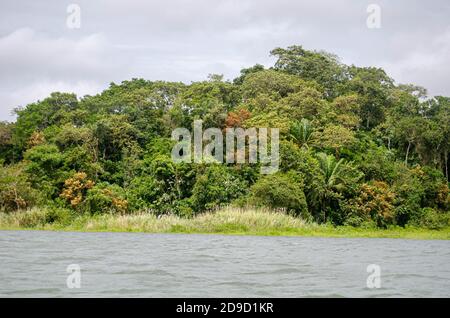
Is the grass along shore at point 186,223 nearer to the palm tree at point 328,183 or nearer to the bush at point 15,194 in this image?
the bush at point 15,194

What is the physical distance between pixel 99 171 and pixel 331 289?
2951 cm

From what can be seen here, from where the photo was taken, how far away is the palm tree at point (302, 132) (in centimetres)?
3769

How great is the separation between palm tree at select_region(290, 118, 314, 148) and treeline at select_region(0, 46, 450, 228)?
10cm

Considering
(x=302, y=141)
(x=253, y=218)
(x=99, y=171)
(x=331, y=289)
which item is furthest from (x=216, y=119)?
(x=331, y=289)

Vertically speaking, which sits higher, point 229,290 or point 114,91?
point 114,91

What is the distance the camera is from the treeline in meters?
33.0

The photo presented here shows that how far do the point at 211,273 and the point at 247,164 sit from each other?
24262 mm

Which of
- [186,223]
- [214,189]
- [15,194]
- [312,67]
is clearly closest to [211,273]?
[186,223]

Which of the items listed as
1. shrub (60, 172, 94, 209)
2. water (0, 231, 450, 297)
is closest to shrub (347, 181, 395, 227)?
shrub (60, 172, 94, 209)

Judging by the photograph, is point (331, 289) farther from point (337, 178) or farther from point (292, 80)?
point (292, 80)

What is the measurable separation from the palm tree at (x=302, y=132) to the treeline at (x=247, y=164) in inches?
3.9

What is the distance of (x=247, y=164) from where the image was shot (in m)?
35.6
